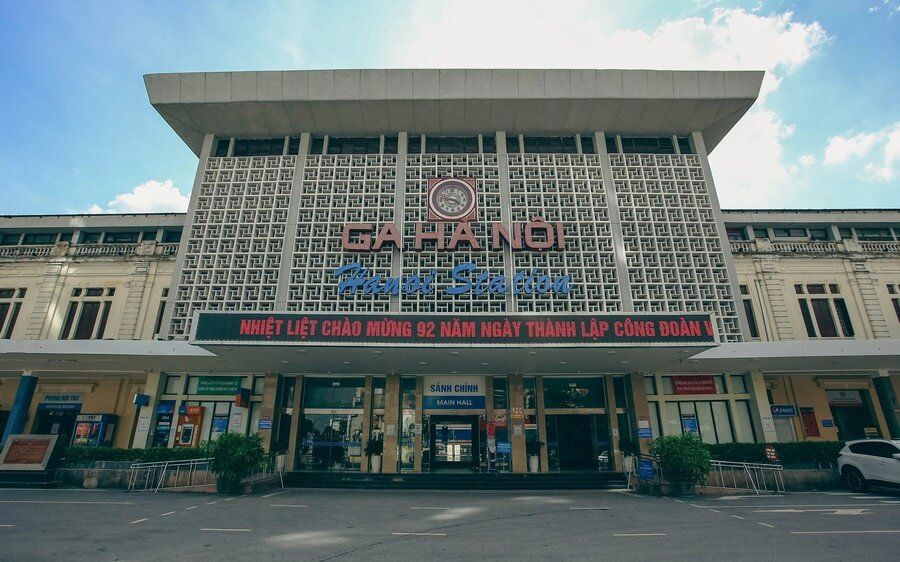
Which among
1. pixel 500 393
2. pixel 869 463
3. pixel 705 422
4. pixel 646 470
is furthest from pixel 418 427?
pixel 869 463

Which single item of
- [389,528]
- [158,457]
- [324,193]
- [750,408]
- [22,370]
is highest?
[324,193]

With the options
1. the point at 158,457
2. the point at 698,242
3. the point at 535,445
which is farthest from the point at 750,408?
the point at 158,457

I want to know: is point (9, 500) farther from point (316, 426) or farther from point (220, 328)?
point (316, 426)

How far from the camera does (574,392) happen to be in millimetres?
22875

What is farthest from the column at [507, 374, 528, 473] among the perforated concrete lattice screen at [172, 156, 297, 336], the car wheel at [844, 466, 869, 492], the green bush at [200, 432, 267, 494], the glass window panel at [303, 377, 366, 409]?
the perforated concrete lattice screen at [172, 156, 297, 336]

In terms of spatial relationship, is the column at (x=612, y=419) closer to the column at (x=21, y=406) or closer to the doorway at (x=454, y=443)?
the doorway at (x=454, y=443)

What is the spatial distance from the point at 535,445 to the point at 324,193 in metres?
16.6

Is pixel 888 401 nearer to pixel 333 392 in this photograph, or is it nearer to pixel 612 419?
pixel 612 419

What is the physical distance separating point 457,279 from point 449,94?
984cm

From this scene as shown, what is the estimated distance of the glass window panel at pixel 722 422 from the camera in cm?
2228

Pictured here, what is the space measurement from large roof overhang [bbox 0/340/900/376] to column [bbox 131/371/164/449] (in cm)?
55

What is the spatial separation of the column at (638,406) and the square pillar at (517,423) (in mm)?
5186

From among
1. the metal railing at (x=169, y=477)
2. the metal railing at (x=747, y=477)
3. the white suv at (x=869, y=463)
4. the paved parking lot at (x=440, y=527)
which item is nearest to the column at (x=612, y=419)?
the metal railing at (x=747, y=477)

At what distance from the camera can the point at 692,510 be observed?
1325cm
